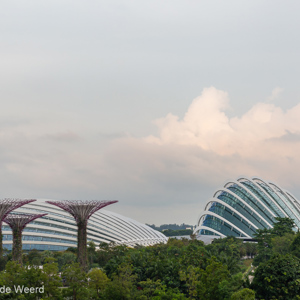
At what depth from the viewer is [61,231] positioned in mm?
97875

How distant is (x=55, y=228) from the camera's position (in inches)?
3866

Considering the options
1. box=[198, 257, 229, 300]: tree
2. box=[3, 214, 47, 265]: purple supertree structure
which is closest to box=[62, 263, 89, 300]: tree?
box=[198, 257, 229, 300]: tree

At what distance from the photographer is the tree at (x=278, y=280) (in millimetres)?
42719

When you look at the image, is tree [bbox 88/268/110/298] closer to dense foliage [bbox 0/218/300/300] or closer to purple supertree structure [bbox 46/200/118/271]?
dense foliage [bbox 0/218/300/300]

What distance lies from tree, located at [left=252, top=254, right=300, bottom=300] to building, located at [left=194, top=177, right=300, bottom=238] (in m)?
56.8

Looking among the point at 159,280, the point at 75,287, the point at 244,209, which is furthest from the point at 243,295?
the point at 244,209

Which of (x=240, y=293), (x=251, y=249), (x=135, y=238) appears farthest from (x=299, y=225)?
(x=240, y=293)

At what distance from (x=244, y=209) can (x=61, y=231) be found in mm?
39870

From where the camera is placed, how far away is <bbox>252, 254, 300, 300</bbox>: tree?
42719 mm

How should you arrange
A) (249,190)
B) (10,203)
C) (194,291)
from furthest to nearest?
(249,190), (10,203), (194,291)

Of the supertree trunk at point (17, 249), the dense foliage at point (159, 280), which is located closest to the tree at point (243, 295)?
the dense foliage at point (159, 280)

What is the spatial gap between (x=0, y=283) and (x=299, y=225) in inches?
3121

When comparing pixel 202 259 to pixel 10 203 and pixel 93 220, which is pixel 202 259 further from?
pixel 93 220

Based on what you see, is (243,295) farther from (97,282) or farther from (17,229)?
(17,229)
